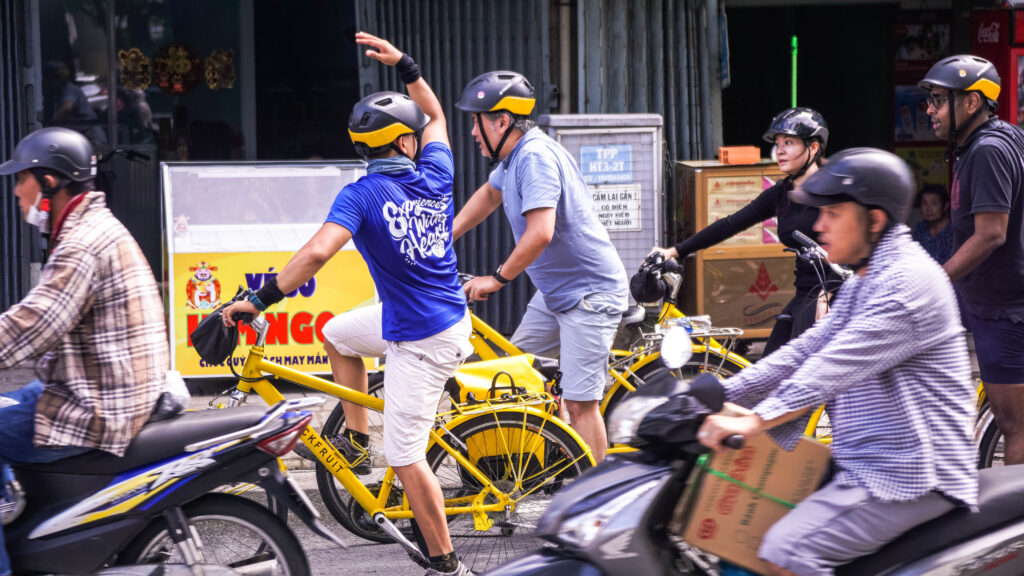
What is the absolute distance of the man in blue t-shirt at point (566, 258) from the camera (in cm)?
527

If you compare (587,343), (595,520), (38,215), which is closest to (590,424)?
(587,343)

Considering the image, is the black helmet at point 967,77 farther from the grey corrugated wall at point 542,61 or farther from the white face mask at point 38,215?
the grey corrugated wall at point 542,61

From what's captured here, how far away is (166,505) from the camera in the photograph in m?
3.71

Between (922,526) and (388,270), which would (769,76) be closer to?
(388,270)

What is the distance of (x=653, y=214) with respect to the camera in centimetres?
858

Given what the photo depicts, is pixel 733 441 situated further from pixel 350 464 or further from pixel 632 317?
pixel 632 317

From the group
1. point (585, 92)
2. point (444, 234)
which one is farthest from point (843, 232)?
point (585, 92)

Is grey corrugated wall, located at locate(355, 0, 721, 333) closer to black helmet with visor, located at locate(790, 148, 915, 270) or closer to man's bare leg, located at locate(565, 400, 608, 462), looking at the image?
man's bare leg, located at locate(565, 400, 608, 462)

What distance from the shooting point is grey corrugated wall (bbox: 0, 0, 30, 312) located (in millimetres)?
8469

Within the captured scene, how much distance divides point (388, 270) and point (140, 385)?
41.7 inches

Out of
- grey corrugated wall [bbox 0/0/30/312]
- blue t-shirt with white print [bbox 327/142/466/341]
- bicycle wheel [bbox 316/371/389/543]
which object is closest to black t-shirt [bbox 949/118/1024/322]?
blue t-shirt with white print [bbox 327/142/466/341]

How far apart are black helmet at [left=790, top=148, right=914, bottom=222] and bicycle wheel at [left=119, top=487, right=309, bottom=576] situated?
1.92 meters

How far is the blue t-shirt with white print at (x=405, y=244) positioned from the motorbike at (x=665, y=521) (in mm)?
1440

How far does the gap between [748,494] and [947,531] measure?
20.2 inches
